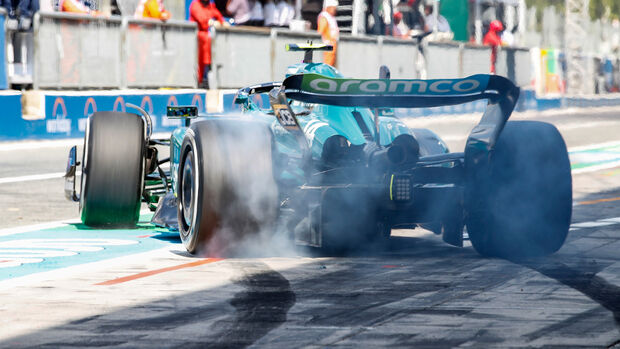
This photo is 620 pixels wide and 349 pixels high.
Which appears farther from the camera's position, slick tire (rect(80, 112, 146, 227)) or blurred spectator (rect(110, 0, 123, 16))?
blurred spectator (rect(110, 0, 123, 16))

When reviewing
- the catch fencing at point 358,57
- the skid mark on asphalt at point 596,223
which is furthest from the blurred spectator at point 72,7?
the skid mark on asphalt at point 596,223

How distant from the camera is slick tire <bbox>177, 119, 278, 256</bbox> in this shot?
315 inches

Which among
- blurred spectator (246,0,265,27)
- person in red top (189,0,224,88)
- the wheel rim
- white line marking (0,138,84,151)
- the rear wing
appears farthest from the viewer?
blurred spectator (246,0,265,27)

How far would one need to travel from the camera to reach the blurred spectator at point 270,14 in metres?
24.5

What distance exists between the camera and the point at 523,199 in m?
8.47

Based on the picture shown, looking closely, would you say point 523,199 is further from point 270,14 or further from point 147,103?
point 270,14

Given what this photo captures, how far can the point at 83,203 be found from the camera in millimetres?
9734

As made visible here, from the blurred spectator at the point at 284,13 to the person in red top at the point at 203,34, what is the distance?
2.87 meters

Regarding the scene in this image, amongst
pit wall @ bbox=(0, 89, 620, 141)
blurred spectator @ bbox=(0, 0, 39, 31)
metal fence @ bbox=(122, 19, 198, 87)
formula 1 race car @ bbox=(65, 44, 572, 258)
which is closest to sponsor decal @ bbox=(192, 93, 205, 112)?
pit wall @ bbox=(0, 89, 620, 141)

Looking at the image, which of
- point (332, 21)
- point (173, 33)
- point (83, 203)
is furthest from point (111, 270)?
point (332, 21)

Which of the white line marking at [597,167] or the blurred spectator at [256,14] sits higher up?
the blurred spectator at [256,14]

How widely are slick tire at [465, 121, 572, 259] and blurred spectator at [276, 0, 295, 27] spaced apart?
16.7m

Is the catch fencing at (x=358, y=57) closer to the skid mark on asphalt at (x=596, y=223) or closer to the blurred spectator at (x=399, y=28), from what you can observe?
the blurred spectator at (x=399, y=28)

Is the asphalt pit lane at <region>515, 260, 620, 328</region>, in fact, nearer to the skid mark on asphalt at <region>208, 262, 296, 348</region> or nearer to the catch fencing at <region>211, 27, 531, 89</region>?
the skid mark on asphalt at <region>208, 262, 296, 348</region>
